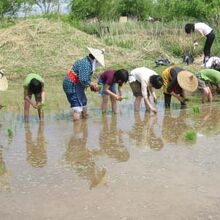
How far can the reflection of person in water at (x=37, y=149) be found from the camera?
21.7 ft

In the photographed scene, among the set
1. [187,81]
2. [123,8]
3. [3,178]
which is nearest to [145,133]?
[187,81]

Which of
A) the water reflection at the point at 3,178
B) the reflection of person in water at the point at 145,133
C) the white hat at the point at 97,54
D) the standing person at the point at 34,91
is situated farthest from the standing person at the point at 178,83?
the water reflection at the point at 3,178

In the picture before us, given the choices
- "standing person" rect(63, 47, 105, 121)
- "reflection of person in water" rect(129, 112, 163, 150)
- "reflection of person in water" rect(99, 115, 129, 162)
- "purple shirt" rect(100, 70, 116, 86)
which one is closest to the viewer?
"reflection of person in water" rect(99, 115, 129, 162)

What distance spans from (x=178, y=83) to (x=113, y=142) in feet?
10.6

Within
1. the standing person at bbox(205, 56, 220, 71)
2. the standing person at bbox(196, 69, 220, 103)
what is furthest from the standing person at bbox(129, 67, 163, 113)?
the standing person at bbox(205, 56, 220, 71)

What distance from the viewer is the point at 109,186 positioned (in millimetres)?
5508

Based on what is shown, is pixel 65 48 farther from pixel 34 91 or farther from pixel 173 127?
pixel 173 127

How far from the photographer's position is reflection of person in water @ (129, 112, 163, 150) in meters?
7.55

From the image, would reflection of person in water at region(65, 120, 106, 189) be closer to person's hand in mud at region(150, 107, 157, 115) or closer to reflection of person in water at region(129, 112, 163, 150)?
reflection of person in water at region(129, 112, 163, 150)

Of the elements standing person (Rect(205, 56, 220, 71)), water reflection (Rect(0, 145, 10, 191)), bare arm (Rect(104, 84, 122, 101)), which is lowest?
water reflection (Rect(0, 145, 10, 191))

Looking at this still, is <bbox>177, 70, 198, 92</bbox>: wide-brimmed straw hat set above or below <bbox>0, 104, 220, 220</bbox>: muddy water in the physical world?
above

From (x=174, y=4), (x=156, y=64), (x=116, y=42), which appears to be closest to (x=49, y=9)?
(x=174, y=4)

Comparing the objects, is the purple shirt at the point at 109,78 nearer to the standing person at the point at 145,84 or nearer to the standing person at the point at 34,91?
the standing person at the point at 145,84

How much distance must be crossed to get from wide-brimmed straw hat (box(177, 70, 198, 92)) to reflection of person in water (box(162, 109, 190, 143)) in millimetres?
542
